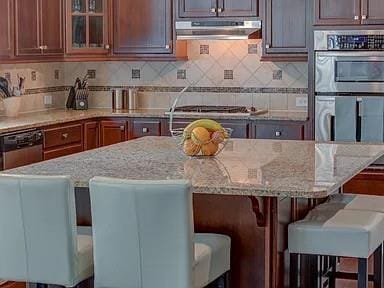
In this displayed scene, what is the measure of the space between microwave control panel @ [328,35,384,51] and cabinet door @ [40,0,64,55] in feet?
7.33

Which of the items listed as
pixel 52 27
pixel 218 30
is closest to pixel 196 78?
pixel 218 30

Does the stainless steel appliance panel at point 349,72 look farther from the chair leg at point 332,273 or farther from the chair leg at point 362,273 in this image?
the chair leg at point 362,273

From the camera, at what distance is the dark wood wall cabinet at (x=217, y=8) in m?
6.62

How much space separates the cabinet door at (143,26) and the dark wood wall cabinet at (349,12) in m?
1.35

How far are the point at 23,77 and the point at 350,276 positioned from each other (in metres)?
3.50

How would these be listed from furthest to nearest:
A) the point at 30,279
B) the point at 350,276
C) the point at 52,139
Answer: the point at 52,139
the point at 350,276
the point at 30,279

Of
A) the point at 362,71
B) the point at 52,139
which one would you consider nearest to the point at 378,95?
the point at 362,71

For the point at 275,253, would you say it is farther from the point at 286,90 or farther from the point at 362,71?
the point at 286,90

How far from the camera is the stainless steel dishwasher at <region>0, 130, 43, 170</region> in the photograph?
5273mm

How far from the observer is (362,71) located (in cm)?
617

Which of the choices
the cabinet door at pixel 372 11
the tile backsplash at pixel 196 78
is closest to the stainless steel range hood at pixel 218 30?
the tile backsplash at pixel 196 78

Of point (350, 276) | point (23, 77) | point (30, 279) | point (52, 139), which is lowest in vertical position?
point (350, 276)

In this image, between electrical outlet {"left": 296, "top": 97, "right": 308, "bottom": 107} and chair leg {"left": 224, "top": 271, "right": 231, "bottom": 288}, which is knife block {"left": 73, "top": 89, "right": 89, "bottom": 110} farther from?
chair leg {"left": 224, "top": 271, "right": 231, "bottom": 288}

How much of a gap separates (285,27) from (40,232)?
3.82m
